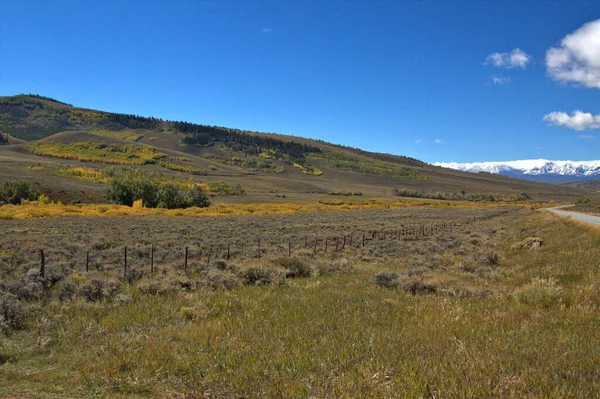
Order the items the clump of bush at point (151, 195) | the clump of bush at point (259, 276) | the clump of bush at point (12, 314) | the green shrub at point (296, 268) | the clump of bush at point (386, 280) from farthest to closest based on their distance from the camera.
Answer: the clump of bush at point (151, 195) → the green shrub at point (296, 268) → the clump of bush at point (259, 276) → the clump of bush at point (386, 280) → the clump of bush at point (12, 314)

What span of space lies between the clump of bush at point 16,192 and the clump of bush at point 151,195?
13.0 m

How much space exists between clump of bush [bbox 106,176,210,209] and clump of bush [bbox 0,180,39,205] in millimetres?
12956

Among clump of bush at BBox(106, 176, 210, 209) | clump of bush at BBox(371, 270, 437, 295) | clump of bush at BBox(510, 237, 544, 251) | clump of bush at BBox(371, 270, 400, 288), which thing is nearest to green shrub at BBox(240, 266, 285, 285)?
clump of bush at BBox(371, 270, 400, 288)

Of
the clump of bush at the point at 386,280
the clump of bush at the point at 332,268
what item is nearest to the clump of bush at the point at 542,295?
the clump of bush at the point at 386,280

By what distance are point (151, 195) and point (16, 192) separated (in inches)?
907

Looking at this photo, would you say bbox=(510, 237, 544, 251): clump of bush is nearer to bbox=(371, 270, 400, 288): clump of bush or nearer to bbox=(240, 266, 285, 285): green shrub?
bbox=(371, 270, 400, 288): clump of bush

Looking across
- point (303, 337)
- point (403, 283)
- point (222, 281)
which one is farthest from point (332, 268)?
point (303, 337)

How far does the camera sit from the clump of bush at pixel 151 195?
75.3 meters

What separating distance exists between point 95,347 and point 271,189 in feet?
426

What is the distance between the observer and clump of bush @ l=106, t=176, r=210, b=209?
7531cm

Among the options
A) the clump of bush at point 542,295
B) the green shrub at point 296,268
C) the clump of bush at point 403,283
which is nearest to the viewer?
the clump of bush at point 542,295

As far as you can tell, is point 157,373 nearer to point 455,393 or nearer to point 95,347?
point 95,347

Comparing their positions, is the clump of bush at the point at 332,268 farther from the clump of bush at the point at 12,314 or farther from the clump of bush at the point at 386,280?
the clump of bush at the point at 12,314

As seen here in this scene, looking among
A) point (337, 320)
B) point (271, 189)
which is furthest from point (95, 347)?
point (271, 189)
